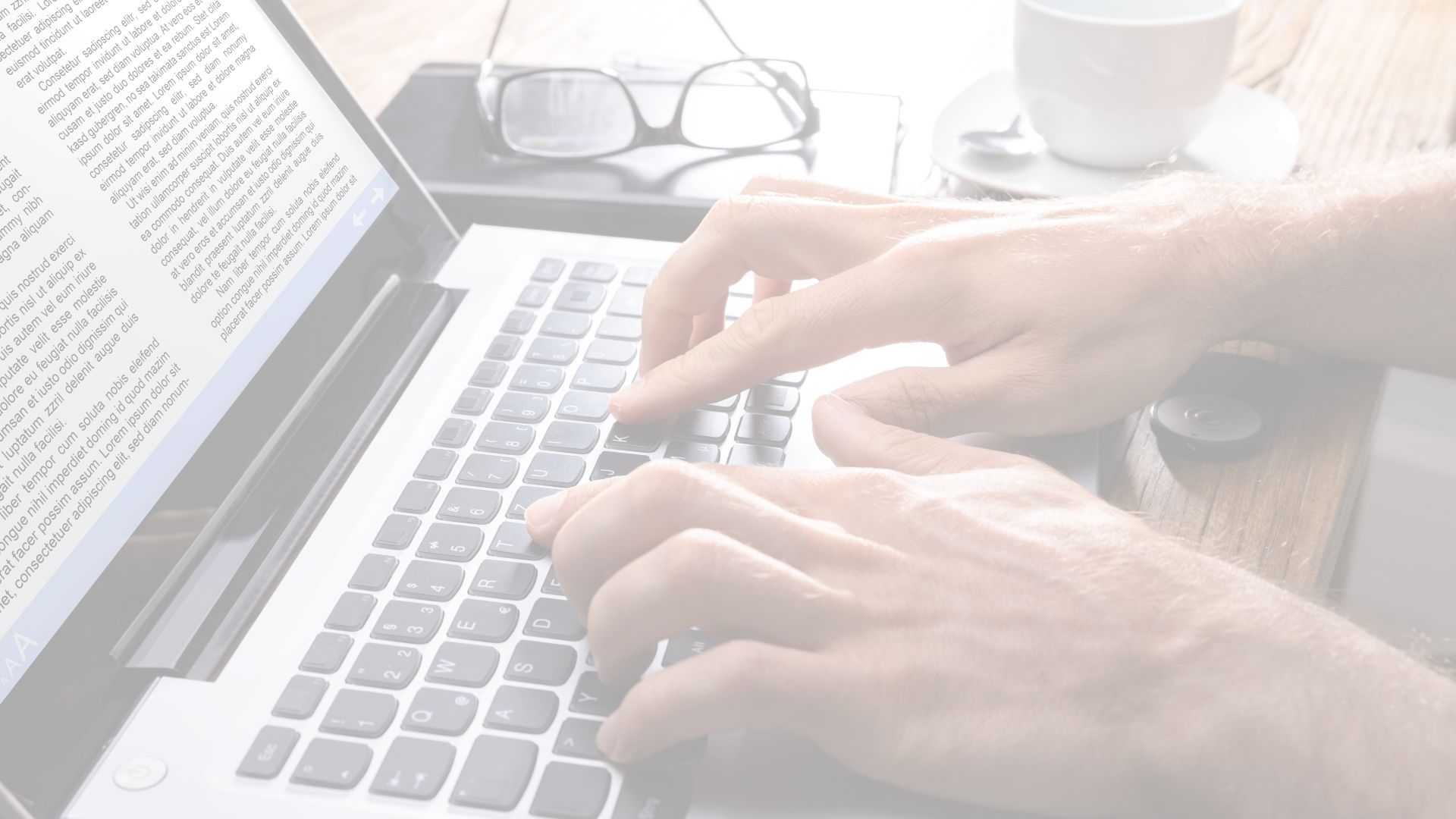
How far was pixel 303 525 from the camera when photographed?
53 centimetres

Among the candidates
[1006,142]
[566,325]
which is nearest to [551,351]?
[566,325]

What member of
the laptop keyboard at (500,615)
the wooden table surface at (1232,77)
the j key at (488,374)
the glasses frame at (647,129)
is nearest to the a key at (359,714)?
the laptop keyboard at (500,615)

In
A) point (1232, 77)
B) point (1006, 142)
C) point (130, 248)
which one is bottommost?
point (1232, 77)

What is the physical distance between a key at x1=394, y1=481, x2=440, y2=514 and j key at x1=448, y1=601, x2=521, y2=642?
0.07 metres

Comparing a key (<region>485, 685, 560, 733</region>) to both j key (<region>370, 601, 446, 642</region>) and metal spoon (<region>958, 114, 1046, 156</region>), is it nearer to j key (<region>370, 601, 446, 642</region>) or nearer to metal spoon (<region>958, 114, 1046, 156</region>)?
j key (<region>370, 601, 446, 642</region>)

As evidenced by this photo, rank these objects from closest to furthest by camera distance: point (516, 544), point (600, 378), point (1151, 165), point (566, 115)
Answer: point (516, 544)
point (600, 378)
point (1151, 165)
point (566, 115)

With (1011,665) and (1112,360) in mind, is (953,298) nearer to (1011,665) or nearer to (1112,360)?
(1112,360)

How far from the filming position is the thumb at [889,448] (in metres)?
0.51

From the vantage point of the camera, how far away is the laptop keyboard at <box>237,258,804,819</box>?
41 centimetres

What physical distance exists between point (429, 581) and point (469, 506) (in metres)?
0.05

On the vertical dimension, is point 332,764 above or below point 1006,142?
above

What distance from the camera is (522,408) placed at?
0.59 m

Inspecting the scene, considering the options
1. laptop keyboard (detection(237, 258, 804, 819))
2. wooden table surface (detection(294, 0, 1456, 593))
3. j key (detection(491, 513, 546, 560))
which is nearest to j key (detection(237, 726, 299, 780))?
laptop keyboard (detection(237, 258, 804, 819))

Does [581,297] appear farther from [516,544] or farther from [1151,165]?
[1151,165]
